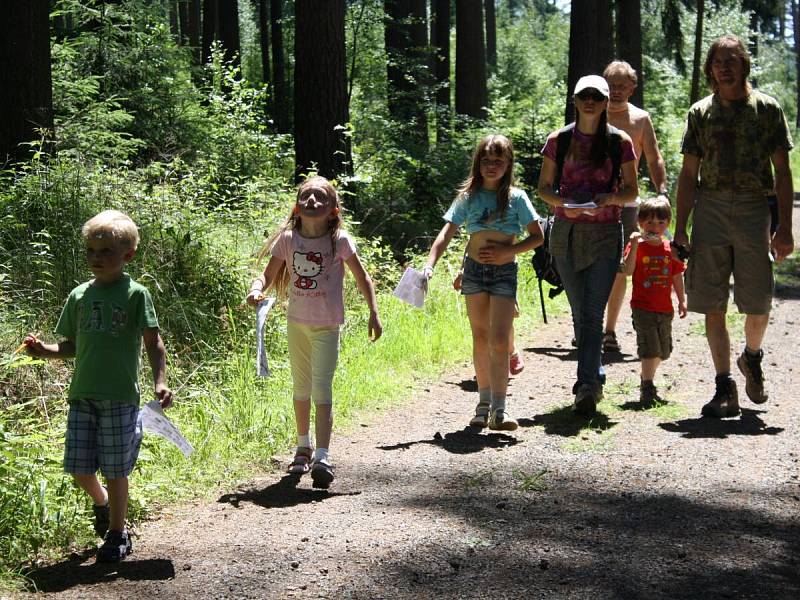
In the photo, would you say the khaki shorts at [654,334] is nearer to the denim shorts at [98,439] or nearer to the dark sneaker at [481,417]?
the dark sneaker at [481,417]

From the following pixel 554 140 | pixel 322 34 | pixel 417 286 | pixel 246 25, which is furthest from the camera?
pixel 246 25

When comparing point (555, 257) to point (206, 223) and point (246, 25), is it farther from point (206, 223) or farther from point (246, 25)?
point (246, 25)

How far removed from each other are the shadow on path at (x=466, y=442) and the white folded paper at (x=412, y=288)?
938mm

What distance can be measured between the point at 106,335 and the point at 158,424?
18.9 inches

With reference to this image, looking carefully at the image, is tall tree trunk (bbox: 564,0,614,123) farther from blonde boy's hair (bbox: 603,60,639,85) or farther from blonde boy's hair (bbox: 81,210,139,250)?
blonde boy's hair (bbox: 81,210,139,250)

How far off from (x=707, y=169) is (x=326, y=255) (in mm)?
2868

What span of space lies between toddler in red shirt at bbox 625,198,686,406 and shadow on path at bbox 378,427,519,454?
137 centimetres

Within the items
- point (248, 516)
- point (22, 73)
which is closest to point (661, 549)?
point (248, 516)

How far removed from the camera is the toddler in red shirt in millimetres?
7672

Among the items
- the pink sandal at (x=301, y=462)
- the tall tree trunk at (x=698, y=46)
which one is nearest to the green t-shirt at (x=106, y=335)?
the pink sandal at (x=301, y=462)

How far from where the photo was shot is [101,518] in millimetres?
4984

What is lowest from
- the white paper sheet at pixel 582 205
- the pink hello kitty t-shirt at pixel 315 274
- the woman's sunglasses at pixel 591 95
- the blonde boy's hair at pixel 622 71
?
the pink hello kitty t-shirt at pixel 315 274

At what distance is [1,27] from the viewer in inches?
405

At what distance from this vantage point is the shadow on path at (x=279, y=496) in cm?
564
